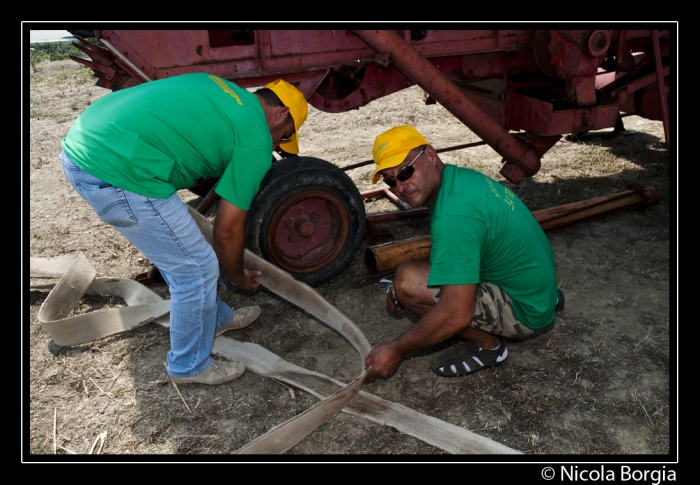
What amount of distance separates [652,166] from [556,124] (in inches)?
88.2

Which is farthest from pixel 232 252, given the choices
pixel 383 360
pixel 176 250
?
pixel 383 360

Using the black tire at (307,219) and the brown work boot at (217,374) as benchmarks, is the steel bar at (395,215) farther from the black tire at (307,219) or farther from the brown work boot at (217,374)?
the brown work boot at (217,374)

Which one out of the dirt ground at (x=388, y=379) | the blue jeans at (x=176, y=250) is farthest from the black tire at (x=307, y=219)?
the blue jeans at (x=176, y=250)

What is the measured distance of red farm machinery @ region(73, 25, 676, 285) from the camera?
3.98 meters

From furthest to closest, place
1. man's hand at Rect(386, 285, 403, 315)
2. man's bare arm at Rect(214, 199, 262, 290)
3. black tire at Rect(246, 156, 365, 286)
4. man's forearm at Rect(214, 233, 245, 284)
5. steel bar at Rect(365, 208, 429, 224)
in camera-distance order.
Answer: steel bar at Rect(365, 208, 429, 224) < black tire at Rect(246, 156, 365, 286) < man's hand at Rect(386, 285, 403, 315) < man's forearm at Rect(214, 233, 245, 284) < man's bare arm at Rect(214, 199, 262, 290)

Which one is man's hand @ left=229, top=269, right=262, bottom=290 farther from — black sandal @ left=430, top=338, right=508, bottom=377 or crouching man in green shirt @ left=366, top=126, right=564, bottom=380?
black sandal @ left=430, top=338, right=508, bottom=377

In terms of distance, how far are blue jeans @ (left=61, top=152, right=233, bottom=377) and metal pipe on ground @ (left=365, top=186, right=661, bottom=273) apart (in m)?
1.45

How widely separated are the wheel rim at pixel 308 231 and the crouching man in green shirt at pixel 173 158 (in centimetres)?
109

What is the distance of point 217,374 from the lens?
11.3 ft

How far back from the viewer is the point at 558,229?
5035 mm

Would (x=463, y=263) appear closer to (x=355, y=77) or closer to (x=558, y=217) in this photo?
(x=355, y=77)

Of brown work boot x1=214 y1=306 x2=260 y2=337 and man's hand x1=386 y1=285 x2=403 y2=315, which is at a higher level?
man's hand x1=386 y1=285 x2=403 y2=315

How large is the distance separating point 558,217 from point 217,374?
3145mm

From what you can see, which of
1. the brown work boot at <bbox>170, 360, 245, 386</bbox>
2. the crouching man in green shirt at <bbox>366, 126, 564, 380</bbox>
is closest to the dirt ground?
the brown work boot at <bbox>170, 360, 245, 386</bbox>
